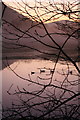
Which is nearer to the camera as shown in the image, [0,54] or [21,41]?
[21,41]

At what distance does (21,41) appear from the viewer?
95cm

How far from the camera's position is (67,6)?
88 centimetres

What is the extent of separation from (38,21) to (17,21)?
168 millimetres

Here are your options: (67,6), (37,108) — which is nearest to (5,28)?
(67,6)

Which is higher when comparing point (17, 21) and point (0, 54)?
point (17, 21)

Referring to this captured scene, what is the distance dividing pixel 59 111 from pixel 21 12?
54 cm

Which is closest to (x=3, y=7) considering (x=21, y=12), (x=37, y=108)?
(x=21, y=12)

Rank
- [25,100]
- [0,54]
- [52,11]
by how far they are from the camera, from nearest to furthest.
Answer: [52,11], [25,100], [0,54]

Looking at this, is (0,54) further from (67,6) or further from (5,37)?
(67,6)

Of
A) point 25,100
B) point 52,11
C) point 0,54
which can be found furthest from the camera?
point 0,54

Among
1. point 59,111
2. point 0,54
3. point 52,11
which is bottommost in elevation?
point 59,111

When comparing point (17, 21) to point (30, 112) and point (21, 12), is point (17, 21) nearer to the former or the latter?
point (21, 12)

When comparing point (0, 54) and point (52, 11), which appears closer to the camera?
point (52, 11)

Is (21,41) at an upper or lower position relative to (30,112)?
upper
